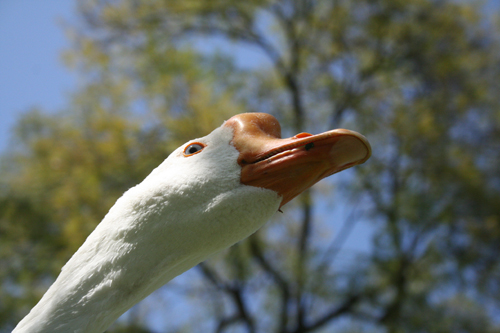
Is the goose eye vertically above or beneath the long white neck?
above

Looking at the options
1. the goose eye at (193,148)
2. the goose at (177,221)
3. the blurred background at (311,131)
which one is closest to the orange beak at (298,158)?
the goose at (177,221)

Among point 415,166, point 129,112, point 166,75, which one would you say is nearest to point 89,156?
point 129,112

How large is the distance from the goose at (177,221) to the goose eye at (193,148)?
10cm

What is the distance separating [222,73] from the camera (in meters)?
7.44

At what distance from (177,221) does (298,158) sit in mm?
460

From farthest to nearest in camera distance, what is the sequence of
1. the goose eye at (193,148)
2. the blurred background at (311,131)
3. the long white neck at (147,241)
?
the blurred background at (311,131) < the goose eye at (193,148) < the long white neck at (147,241)

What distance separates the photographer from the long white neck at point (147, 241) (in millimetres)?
1384

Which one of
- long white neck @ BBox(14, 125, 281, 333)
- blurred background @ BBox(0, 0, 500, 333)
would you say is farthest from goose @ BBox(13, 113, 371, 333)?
blurred background @ BBox(0, 0, 500, 333)

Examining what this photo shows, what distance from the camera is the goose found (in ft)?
4.55

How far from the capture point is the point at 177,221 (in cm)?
143

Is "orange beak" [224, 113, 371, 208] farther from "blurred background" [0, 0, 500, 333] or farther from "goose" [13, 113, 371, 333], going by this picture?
"blurred background" [0, 0, 500, 333]

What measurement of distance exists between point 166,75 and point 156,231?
570 centimetres

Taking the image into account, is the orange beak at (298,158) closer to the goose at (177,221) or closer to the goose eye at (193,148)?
the goose at (177,221)

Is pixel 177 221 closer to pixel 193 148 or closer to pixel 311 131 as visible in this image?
pixel 193 148
